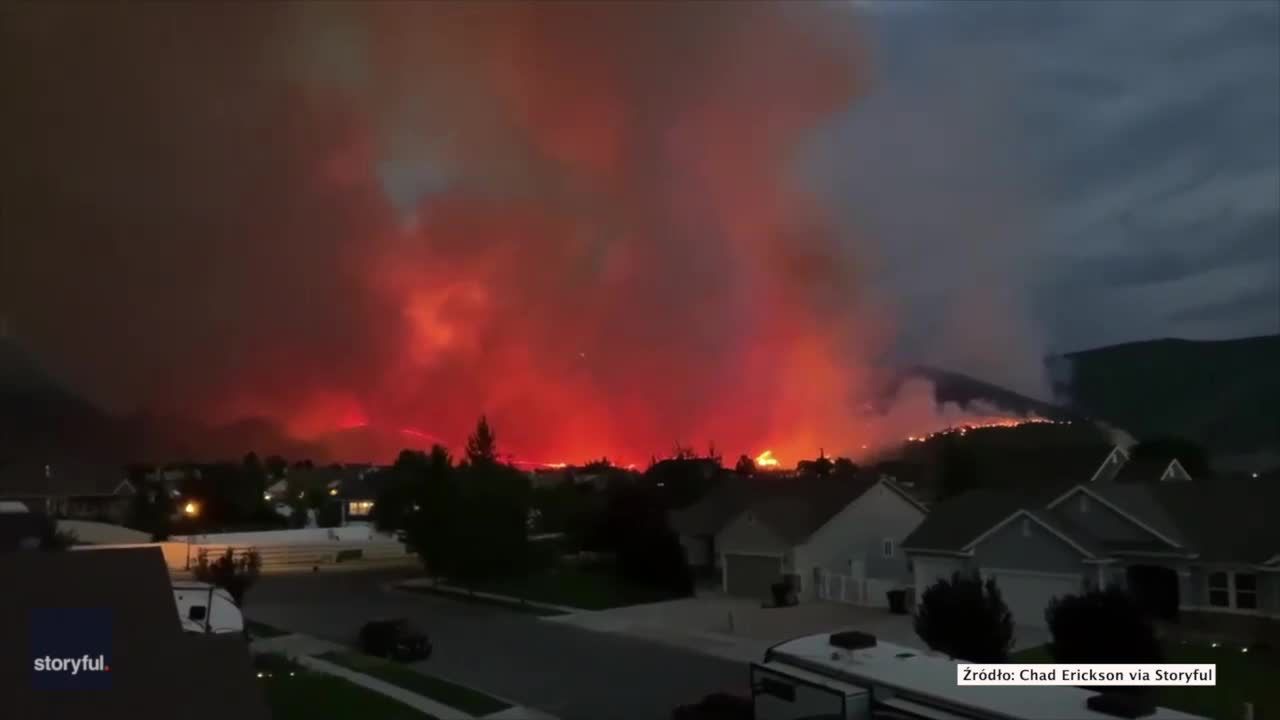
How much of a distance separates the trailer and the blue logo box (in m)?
6.23

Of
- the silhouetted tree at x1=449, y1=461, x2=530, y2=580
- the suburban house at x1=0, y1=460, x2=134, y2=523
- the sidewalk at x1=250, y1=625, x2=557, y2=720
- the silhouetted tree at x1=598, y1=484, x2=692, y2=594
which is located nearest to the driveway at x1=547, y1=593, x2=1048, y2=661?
the silhouetted tree at x1=598, y1=484, x2=692, y2=594

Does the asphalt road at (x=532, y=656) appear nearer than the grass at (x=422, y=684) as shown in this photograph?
No

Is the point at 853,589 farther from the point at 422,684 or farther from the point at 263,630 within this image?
the point at 263,630

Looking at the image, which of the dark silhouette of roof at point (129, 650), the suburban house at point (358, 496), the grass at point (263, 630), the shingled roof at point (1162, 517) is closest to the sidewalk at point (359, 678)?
the grass at point (263, 630)

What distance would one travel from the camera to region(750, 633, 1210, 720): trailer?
7812mm

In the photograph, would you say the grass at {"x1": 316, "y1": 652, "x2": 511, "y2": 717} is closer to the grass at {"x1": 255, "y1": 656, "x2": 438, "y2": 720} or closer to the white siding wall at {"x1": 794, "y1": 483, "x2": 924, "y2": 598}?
the grass at {"x1": 255, "y1": 656, "x2": 438, "y2": 720}

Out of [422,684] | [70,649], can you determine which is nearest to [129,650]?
[70,649]

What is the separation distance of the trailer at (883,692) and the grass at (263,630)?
14544mm

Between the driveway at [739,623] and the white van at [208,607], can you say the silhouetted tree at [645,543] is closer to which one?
the driveway at [739,623]

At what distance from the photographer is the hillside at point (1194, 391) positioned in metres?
83.3

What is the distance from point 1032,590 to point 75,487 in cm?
4453

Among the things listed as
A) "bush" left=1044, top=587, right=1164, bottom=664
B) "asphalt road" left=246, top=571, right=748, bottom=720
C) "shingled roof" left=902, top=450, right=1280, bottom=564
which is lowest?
"asphalt road" left=246, top=571, right=748, bottom=720

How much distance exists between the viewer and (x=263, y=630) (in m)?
22.6

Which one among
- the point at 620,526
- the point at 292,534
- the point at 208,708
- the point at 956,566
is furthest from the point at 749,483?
the point at 208,708
